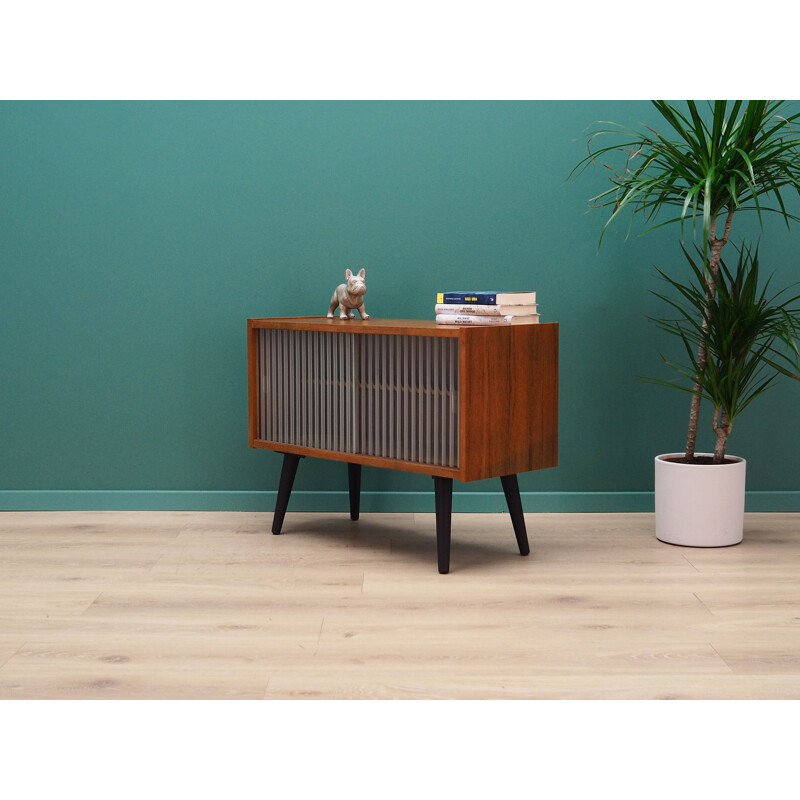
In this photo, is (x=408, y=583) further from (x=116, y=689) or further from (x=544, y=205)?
(x=544, y=205)

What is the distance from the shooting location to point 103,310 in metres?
3.81

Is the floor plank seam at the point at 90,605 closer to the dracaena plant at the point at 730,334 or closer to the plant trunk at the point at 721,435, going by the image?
the dracaena plant at the point at 730,334

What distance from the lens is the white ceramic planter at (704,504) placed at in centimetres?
332

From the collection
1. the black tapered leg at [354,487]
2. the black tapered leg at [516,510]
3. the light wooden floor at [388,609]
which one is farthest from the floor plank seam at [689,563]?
the black tapered leg at [354,487]

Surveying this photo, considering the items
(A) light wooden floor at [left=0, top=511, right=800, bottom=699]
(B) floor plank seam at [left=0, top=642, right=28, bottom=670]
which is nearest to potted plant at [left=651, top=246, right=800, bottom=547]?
(A) light wooden floor at [left=0, top=511, right=800, bottom=699]

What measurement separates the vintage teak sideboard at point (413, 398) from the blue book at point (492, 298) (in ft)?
0.34

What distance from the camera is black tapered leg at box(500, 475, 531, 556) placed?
3.19 m

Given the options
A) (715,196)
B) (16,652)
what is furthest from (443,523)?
(715,196)

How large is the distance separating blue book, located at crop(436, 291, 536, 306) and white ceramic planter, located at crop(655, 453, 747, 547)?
0.78 metres

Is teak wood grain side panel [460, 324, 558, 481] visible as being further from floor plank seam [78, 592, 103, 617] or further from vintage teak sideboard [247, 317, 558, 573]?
floor plank seam [78, 592, 103, 617]

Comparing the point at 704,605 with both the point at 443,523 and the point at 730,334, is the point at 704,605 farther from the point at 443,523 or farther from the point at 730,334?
the point at 730,334

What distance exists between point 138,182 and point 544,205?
1.56 meters

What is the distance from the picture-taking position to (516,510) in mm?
3209

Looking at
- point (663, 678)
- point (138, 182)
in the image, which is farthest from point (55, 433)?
point (663, 678)
